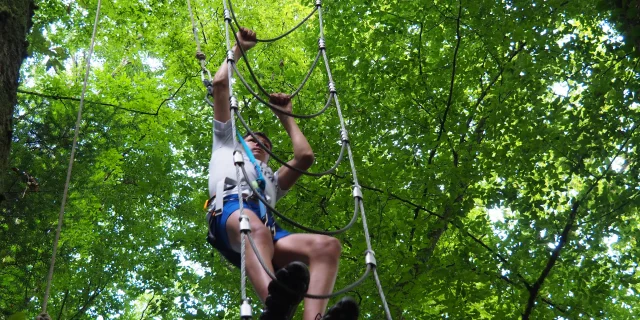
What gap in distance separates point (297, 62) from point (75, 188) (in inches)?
169

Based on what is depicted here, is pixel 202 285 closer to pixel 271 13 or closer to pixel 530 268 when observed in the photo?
pixel 530 268

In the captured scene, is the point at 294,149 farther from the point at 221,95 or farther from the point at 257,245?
the point at 257,245

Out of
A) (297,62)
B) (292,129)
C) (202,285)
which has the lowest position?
(292,129)

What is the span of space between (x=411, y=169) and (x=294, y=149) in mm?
3802

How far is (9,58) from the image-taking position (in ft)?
11.1

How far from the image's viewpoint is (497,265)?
22.9 feet

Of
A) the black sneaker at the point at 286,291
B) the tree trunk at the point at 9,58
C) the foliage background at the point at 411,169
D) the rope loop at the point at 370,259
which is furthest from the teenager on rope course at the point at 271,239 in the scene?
the foliage background at the point at 411,169

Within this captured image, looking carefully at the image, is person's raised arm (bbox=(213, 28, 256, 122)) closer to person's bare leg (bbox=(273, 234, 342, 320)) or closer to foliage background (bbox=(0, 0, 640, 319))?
person's bare leg (bbox=(273, 234, 342, 320))

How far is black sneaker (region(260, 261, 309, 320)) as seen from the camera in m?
2.52

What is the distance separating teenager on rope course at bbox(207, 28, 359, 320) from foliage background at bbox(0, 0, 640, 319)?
274cm

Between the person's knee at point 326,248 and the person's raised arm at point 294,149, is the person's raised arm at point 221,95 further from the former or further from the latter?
the person's knee at point 326,248

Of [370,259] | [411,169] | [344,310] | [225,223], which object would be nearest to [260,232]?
[225,223]

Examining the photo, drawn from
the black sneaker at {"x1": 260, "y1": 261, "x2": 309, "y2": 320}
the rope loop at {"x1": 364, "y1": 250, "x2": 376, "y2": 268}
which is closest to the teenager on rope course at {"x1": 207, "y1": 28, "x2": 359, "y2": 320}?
the black sneaker at {"x1": 260, "y1": 261, "x2": 309, "y2": 320}

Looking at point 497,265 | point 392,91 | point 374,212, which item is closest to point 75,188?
point 374,212
